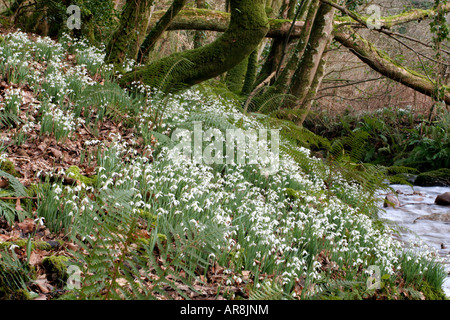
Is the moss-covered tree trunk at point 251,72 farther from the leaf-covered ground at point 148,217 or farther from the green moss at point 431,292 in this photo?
the green moss at point 431,292

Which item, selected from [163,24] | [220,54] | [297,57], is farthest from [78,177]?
[297,57]

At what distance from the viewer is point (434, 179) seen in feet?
31.5

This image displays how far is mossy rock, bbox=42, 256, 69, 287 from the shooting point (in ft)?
7.01

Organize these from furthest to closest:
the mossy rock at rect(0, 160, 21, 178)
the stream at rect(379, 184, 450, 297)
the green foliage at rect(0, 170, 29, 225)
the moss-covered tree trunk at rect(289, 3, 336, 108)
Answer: the moss-covered tree trunk at rect(289, 3, 336, 108) < the stream at rect(379, 184, 450, 297) < the mossy rock at rect(0, 160, 21, 178) < the green foliage at rect(0, 170, 29, 225)

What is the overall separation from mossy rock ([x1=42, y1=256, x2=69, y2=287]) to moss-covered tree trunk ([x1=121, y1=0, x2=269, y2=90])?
3.65m

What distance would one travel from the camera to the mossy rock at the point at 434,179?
9.53 meters

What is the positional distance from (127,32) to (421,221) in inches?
245

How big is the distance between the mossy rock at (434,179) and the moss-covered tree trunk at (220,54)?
648cm

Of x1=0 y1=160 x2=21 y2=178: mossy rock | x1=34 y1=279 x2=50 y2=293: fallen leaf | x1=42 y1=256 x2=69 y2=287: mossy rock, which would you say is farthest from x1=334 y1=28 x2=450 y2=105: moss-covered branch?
x1=34 y1=279 x2=50 y2=293: fallen leaf

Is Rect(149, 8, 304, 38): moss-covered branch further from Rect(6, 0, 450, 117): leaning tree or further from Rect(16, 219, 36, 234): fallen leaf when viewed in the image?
Rect(16, 219, 36, 234): fallen leaf

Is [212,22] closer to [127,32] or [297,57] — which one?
[297,57]

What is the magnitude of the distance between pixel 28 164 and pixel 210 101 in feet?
12.8

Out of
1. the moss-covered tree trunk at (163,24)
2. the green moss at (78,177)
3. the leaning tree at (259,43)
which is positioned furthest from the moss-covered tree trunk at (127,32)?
the green moss at (78,177)
